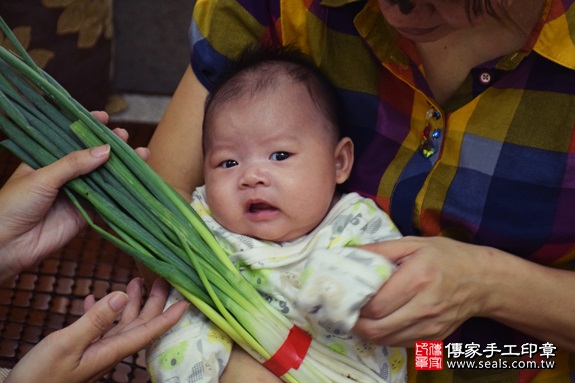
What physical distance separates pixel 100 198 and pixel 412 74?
0.56 m

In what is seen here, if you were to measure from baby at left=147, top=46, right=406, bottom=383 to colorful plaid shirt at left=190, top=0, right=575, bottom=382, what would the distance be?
1.9 inches

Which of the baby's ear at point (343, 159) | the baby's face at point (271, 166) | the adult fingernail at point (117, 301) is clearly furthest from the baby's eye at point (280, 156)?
the adult fingernail at point (117, 301)

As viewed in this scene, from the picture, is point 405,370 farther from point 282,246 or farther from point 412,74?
point 412,74

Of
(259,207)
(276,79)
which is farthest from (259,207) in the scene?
(276,79)

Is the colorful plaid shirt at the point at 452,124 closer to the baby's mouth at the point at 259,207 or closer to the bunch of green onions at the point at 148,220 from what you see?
the baby's mouth at the point at 259,207

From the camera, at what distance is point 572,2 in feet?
3.58

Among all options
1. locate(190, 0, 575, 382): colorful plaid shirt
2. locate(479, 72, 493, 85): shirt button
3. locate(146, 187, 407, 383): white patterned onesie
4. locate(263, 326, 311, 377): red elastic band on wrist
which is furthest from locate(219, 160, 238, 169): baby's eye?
locate(479, 72, 493, 85): shirt button

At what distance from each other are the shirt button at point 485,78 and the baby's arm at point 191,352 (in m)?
0.59

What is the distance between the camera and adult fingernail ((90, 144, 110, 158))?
1.15 m

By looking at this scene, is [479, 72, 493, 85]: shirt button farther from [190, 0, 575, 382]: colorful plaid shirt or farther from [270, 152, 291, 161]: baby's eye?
[270, 152, 291, 161]: baby's eye

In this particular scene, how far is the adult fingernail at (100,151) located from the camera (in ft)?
3.77

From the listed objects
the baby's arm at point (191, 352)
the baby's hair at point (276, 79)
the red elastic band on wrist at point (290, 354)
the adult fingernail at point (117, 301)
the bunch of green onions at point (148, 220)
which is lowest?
the baby's arm at point (191, 352)

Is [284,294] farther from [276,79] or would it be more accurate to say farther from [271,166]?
[276,79]

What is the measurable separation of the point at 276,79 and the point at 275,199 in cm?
23
